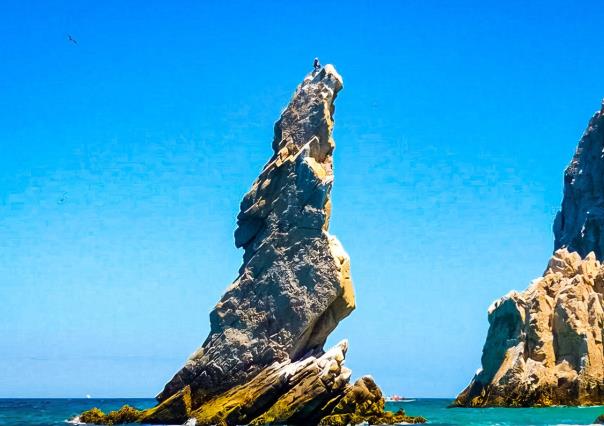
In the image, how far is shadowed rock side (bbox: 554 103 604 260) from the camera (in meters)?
115

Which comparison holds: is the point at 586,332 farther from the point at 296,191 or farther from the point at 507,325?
the point at 296,191

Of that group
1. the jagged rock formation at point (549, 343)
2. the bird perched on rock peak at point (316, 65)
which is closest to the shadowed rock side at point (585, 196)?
the jagged rock formation at point (549, 343)

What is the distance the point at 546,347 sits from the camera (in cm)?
8656

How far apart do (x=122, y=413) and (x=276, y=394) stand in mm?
9738

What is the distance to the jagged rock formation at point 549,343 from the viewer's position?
83.6m

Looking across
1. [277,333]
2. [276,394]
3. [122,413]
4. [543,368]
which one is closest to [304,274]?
[277,333]

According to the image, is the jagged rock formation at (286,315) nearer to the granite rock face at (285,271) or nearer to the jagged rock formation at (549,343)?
the granite rock face at (285,271)

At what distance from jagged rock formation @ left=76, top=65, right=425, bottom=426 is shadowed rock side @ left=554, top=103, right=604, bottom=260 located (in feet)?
225

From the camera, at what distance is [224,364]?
4934 centimetres

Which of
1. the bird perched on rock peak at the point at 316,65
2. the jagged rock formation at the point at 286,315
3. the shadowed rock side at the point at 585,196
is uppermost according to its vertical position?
the shadowed rock side at the point at 585,196

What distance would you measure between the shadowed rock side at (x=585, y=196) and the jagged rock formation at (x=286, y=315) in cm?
6844

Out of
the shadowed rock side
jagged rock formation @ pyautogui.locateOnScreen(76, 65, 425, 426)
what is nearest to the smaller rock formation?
the shadowed rock side

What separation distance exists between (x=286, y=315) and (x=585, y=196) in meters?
81.1

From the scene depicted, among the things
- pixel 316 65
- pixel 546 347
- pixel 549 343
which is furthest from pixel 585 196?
pixel 316 65
